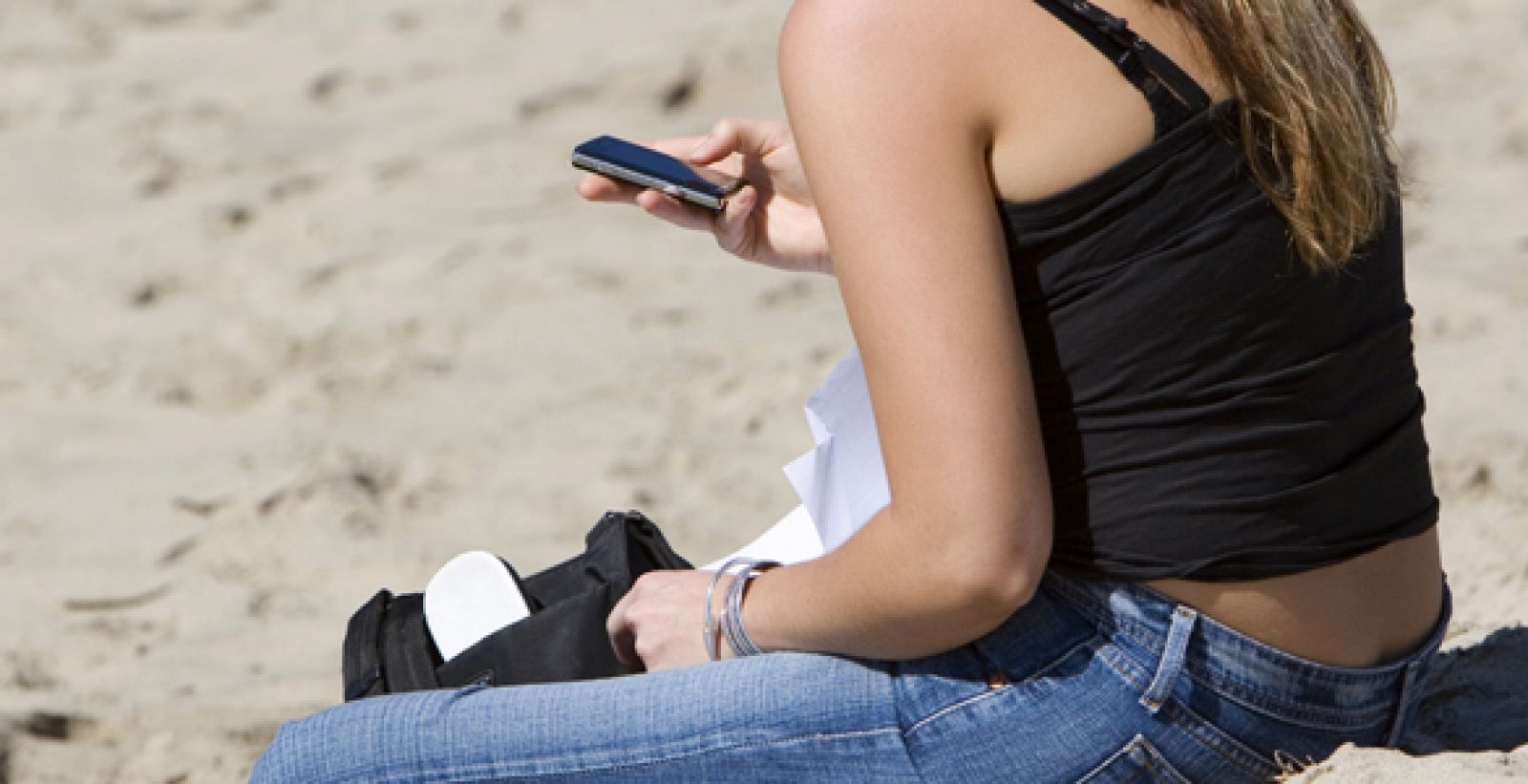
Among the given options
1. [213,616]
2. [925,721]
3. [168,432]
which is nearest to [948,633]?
[925,721]

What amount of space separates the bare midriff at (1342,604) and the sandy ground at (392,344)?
12cm

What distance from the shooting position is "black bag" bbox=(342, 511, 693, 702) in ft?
5.19

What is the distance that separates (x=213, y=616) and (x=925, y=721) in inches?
68.1

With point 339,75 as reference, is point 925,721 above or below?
below

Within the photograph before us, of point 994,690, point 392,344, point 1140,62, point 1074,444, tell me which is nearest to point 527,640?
point 994,690

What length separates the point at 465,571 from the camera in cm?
172

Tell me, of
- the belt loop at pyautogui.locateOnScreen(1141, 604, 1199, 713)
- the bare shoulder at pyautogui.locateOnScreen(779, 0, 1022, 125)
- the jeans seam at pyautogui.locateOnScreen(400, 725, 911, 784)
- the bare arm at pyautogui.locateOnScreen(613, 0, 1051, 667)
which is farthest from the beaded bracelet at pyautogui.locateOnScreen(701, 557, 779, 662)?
the bare shoulder at pyautogui.locateOnScreen(779, 0, 1022, 125)

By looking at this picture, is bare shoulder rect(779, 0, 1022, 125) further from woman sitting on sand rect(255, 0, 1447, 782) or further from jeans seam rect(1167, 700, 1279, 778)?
jeans seam rect(1167, 700, 1279, 778)

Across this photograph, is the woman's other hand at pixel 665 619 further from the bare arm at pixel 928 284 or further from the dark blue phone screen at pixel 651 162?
the dark blue phone screen at pixel 651 162

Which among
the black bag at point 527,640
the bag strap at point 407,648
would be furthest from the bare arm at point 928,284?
the bag strap at point 407,648

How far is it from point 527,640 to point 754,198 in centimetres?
57

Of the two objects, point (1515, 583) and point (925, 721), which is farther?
point (1515, 583)

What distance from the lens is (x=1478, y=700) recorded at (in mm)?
1970

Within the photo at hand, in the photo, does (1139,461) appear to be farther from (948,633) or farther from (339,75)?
(339,75)
